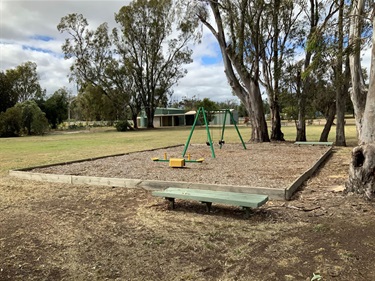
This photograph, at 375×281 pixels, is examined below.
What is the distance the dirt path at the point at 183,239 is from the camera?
309 centimetres

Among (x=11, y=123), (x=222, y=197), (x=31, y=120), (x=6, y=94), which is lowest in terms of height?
(x=222, y=197)

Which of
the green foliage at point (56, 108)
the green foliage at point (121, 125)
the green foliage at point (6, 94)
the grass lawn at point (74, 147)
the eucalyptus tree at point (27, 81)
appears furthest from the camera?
the eucalyptus tree at point (27, 81)

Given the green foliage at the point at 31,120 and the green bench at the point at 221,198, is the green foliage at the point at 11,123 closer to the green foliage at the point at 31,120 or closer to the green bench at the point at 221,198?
the green foliage at the point at 31,120

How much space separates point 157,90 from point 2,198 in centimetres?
4359

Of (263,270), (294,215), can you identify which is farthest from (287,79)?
(263,270)

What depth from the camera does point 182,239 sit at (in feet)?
12.7

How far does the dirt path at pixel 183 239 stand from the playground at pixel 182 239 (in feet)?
0.03

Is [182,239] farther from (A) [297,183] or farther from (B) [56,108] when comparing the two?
(B) [56,108]

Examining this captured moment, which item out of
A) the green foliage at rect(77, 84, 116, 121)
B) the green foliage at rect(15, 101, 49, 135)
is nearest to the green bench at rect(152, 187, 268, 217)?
the green foliage at rect(15, 101, 49, 135)

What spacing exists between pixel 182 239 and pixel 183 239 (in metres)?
0.01

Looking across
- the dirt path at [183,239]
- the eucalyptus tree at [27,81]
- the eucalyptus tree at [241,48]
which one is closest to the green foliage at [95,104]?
the eucalyptus tree at [27,81]

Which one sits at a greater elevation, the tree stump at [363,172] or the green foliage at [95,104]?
the green foliage at [95,104]

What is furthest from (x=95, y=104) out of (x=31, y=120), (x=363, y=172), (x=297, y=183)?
(x=363, y=172)

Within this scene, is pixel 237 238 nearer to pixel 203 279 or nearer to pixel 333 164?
pixel 203 279
